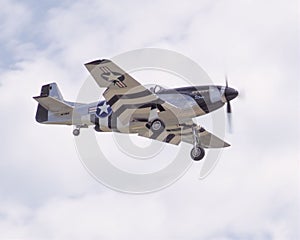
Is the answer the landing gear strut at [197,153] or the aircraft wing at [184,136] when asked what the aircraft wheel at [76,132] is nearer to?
the aircraft wing at [184,136]

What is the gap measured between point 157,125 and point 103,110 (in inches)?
149

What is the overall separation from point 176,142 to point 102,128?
15.6 feet

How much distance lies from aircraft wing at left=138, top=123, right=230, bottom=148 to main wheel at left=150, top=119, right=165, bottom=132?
3.90 feet

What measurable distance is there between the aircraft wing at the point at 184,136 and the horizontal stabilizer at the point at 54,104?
493 cm

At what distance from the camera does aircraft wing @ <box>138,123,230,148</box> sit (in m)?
38.7

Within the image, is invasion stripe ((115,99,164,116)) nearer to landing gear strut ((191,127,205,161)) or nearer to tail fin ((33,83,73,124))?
landing gear strut ((191,127,205,161))

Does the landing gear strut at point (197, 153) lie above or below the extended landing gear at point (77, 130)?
below

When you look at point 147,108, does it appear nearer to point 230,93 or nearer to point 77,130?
point 230,93

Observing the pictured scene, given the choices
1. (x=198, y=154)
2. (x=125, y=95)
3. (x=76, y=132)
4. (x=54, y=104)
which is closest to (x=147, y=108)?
(x=125, y=95)

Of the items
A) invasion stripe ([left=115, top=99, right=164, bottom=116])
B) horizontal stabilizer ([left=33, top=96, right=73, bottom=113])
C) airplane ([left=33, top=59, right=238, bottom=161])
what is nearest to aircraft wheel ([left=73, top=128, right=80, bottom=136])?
airplane ([left=33, top=59, right=238, bottom=161])

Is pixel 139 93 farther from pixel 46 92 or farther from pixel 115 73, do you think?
pixel 46 92

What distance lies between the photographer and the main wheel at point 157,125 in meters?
36.4

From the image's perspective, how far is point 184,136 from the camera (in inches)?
1583

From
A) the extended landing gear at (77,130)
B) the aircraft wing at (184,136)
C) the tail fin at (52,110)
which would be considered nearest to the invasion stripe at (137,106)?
the aircraft wing at (184,136)
